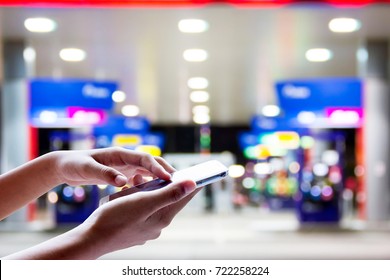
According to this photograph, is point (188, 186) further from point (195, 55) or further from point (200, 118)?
point (200, 118)

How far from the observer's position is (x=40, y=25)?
25.1 feet

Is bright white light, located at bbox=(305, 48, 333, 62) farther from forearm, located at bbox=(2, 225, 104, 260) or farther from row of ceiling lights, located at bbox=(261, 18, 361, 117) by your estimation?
forearm, located at bbox=(2, 225, 104, 260)

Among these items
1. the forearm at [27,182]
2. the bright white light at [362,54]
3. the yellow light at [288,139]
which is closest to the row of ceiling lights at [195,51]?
the bright white light at [362,54]

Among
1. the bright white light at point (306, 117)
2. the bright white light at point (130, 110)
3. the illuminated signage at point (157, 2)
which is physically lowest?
the illuminated signage at point (157, 2)

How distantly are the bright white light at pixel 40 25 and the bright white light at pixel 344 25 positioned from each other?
3.48 metres

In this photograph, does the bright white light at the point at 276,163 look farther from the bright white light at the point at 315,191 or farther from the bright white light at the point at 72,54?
the bright white light at the point at 72,54

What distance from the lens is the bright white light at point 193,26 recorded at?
24.3 feet

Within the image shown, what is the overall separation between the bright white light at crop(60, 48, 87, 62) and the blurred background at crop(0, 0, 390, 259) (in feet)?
0.06

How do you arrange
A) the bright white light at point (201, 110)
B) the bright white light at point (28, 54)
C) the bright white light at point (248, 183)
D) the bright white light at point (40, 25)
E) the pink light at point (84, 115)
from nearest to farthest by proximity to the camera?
the bright white light at point (40, 25) → the bright white light at point (28, 54) → the pink light at point (84, 115) → the bright white light at point (201, 110) → the bright white light at point (248, 183)

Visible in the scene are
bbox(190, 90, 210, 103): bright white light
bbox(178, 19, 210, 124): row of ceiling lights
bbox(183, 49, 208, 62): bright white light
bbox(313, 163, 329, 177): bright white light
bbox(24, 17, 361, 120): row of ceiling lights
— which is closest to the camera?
bbox(24, 17, 361, 120): row of ceiling lights

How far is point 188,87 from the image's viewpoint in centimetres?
1323

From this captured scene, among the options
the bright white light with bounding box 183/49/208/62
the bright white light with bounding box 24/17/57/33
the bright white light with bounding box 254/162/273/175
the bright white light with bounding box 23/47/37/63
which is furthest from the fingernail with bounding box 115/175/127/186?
the bright white light with bounding box 254/162/273/175

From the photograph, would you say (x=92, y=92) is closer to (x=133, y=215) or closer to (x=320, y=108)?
(x=320, y=108)

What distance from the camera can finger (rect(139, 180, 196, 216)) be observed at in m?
0.76
